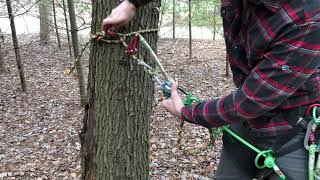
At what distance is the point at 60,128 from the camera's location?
7.06m

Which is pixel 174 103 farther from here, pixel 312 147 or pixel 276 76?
pixel 312 147

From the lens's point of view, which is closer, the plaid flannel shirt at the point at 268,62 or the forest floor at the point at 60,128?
the plaid flannel shirt at the point at 268,62

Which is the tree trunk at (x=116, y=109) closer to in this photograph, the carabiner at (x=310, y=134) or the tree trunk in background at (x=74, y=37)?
the carabiner at (x=310, y=134)

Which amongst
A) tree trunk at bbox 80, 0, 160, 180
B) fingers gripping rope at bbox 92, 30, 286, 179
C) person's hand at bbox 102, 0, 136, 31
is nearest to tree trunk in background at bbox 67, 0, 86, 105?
tree trunk at bbox 80, 0, 160, 180

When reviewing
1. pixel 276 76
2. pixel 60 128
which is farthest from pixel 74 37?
pixel 276 76

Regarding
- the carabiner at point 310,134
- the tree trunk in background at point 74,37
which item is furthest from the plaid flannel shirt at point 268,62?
the tree trunk in background at point 74,37

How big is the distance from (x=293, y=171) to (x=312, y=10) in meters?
0.92

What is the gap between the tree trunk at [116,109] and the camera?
2.56m

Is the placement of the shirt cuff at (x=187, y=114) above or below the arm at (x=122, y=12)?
below

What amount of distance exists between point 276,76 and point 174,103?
0.63m

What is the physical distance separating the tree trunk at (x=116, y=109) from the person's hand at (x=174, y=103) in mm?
645

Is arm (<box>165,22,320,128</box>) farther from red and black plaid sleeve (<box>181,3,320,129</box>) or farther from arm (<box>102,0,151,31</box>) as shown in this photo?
arm (<box>102,0,151,31</box>)

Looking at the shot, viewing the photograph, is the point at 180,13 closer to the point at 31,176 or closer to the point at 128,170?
the point at 31,176

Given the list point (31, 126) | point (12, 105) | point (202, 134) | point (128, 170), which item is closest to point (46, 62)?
point (12, 105)
